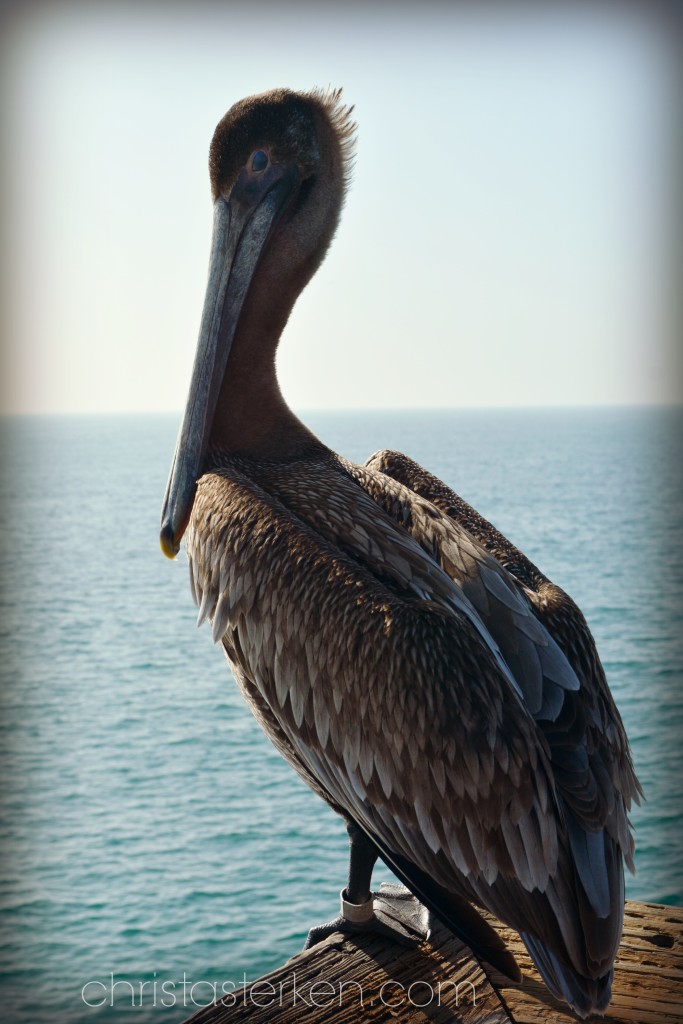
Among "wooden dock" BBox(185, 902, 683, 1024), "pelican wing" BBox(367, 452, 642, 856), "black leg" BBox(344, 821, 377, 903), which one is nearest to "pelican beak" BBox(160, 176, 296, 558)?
"pelican wing" BBox(367, 452, 642, 856)

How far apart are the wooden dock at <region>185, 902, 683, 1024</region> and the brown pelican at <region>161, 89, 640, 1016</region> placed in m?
0.14

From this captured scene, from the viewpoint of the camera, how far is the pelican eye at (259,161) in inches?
116

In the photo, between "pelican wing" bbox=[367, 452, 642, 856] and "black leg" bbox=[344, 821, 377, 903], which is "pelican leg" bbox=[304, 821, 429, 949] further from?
"pelican wing" bbox=[367, 452, 642, 856]

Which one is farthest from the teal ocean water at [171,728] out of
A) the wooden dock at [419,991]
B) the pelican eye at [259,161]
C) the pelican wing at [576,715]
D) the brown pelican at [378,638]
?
the pelican eye at [259,161]

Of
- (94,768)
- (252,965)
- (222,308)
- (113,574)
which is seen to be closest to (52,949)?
(252,965)

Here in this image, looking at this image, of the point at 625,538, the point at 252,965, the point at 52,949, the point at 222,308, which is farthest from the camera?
the point at 625,538

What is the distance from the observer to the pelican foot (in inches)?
114

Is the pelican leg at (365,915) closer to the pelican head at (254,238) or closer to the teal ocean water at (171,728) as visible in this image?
the teal ocean water at (171,728)

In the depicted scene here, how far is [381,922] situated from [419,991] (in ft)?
0.87

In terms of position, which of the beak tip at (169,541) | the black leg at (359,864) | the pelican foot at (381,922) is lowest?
the pelican foot at (381,922)

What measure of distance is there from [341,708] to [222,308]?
1.22 meters

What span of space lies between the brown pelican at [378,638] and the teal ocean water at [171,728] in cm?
88

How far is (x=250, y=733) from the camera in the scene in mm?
31922

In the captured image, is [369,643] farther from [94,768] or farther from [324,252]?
[94,768]
